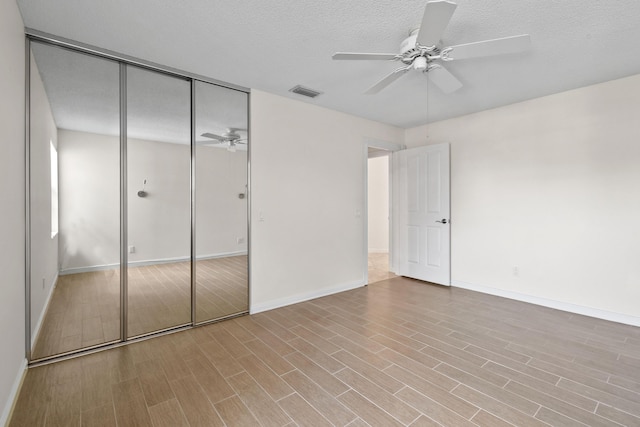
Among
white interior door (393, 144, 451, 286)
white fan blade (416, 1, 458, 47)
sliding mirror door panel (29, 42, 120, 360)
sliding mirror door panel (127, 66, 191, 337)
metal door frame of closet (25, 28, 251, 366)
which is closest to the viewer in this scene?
white fan blade (416, 1, 458, 47)

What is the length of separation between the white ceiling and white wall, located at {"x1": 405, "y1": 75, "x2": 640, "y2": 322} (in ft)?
1.69

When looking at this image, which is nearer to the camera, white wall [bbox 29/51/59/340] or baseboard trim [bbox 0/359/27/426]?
baseboard trim [bbox 0/359/27/426]

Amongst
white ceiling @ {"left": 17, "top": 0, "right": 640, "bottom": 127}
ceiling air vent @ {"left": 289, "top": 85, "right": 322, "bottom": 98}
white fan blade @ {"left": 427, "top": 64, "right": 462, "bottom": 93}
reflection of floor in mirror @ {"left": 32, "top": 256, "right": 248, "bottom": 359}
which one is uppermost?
ceiling air vent @ {"left": 289, "top": 85, "right": 322, "bottom": 98}

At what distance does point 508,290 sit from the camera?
4.09 m

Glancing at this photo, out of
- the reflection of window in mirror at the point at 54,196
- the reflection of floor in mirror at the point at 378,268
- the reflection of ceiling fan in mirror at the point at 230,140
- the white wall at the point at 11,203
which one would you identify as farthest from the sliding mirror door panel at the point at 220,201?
the reflection of floor in mirror at the point at 378,268

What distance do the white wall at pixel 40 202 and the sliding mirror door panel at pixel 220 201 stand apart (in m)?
1.16

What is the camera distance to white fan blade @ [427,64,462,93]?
250cm

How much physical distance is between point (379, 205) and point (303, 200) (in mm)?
4810

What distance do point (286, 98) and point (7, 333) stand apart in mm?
3304

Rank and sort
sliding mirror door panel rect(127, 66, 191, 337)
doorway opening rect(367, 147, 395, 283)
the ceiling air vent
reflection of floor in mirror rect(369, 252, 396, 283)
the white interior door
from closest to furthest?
sliding mirror door panel rect(127, 66, 191, 337) < the ceiling air vent < the white interior door < reflection of floor in mirror rect(369, 252, 396, 283) < doorway opening rect(367, 147, 395, 283)

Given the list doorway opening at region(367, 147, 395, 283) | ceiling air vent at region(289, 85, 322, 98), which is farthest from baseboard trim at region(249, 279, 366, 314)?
doorway opening at region(367, 147, 395, 283)

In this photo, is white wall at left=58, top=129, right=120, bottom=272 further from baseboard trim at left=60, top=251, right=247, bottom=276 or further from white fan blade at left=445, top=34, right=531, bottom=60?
white fan blade at left=445, top=34, right=531, bottom=60

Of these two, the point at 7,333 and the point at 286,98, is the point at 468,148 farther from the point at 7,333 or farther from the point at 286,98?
the point at 7,333

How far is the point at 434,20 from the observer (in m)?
1.79
